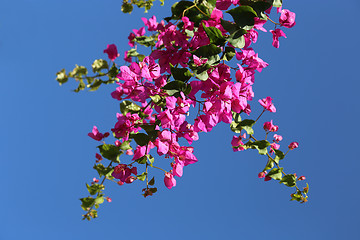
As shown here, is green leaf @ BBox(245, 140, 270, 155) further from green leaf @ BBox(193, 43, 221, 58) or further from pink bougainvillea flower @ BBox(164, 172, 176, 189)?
green leaf @ BBox(193, 43, 221, 58)

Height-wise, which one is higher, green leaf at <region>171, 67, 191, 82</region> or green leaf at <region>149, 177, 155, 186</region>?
green leaf at <region>171, 67, 191, 82</region>

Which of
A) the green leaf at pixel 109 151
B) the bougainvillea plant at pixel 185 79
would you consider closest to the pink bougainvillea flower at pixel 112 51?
the bougainvillea plant at pixel 185 79

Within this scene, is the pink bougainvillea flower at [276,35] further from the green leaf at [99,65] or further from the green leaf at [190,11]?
the green leaf at [99,65]

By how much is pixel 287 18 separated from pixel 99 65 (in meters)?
0.81

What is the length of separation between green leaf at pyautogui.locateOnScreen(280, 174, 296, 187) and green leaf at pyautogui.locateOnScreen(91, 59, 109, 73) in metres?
1.01

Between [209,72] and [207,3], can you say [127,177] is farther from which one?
[207,3]

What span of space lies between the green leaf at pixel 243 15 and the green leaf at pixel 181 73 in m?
0.20

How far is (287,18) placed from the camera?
3.54 feet

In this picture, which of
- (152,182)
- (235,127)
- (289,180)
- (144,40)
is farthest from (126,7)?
(289,180)

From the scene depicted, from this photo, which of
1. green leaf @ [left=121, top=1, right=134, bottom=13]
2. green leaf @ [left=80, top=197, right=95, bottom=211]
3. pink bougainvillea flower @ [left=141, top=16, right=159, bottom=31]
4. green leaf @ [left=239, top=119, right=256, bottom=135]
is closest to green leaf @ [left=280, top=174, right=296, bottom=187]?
green leaf @ [left=239, top=119, right=256, bottom=135]

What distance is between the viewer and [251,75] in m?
1.08

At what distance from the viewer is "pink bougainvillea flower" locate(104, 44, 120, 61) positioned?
50.1 inches

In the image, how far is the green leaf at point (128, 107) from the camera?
114cm

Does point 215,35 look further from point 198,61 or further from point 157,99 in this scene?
point 157,99
